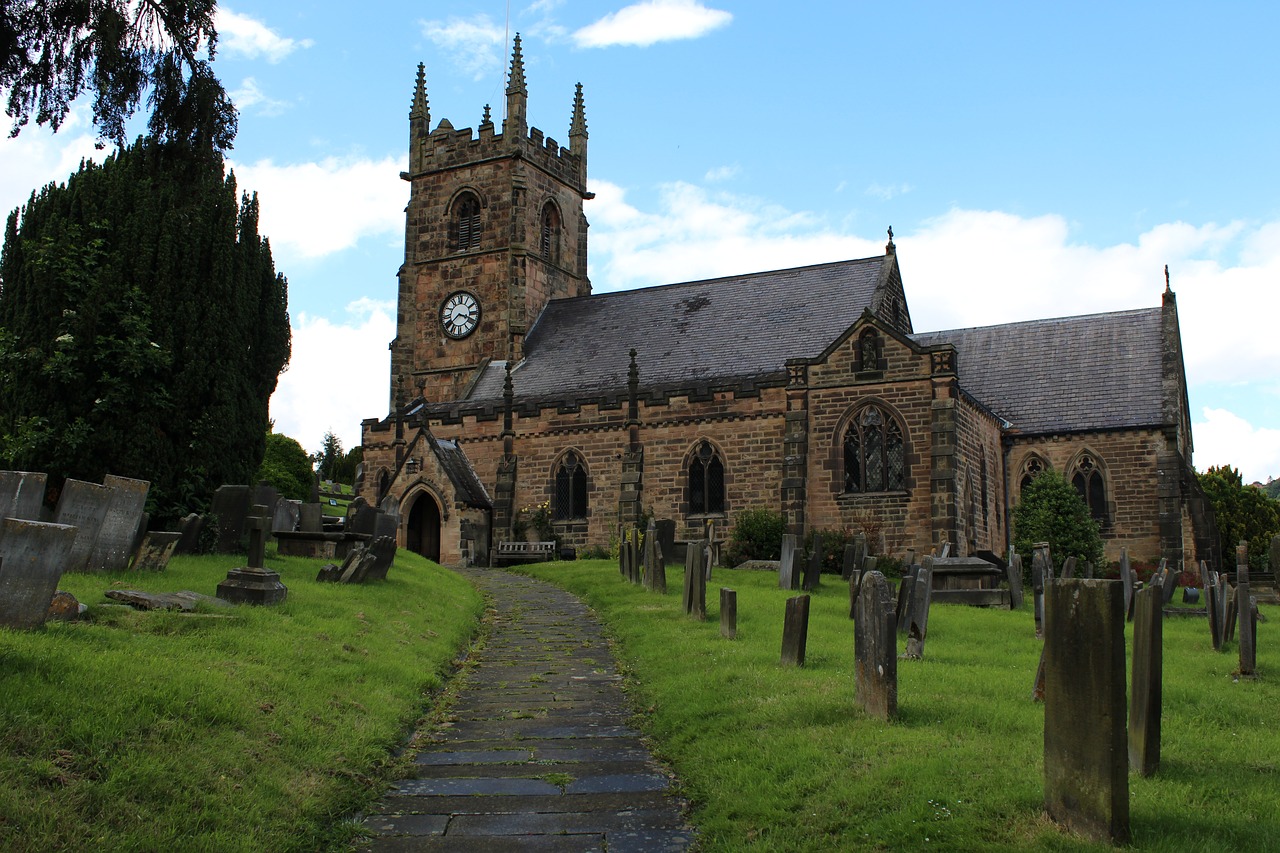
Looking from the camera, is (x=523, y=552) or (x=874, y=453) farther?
(x=523, y=552)

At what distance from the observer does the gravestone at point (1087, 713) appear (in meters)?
5.70

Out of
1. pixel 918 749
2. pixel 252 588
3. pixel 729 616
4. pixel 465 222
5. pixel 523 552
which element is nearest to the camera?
pixel 918 749

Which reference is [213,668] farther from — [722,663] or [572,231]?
[572,231]

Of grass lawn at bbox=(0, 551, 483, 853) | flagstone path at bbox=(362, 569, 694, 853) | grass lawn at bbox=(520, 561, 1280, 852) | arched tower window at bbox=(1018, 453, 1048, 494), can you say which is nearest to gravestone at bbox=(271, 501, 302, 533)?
grass lawn at bbox=(0, 551, 483, 853)

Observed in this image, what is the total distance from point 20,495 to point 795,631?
27.3 ft

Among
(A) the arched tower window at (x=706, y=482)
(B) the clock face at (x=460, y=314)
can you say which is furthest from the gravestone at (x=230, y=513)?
(B) the clock face at (x=460, y=314)

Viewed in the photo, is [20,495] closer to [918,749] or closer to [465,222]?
[918,749]

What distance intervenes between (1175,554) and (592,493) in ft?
53.5

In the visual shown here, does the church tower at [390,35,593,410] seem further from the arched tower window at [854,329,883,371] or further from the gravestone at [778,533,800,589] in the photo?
the gravestone at [778,533,800,589]

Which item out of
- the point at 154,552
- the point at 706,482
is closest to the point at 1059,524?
the point at 706,482

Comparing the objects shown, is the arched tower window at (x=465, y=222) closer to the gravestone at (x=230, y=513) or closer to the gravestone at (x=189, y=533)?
the gravestone at (x=230, y=513)

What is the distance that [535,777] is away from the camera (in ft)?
26.9

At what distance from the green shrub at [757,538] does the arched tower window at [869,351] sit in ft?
15.3

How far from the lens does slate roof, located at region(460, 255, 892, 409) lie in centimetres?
3347
